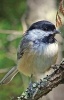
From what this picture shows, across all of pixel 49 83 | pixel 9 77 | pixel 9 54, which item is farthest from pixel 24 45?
pixel 9 54

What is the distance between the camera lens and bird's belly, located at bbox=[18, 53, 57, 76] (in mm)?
2287

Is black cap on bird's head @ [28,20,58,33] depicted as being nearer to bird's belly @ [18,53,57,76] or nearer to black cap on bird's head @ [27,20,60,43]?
black cap on bird's head @ [27,20,60,43]

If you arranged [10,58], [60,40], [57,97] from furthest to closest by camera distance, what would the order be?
1. [10,58]
2. [60,40]
3. [57,97]

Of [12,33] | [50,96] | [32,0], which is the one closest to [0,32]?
[12,33]

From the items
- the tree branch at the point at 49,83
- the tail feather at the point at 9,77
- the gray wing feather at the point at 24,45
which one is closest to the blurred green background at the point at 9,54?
the tail feather at the point at 9,77

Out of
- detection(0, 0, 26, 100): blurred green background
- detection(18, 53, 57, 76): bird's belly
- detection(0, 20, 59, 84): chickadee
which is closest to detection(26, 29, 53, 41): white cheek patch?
detection(0, 20, 59, 84): chickadee

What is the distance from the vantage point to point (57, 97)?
3.21m

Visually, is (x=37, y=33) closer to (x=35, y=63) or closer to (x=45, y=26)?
(x=45, y=26)

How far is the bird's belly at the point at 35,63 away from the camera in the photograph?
2287mm

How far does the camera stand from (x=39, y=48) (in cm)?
230

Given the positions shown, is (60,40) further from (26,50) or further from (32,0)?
(26,50)

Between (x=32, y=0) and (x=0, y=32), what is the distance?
438mm

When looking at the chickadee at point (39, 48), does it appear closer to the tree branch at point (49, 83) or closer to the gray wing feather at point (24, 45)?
the gray wing feather at point (24, 45)

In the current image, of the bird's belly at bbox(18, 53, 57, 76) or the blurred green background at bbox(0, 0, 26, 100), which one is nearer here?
the bird's belly at bbox(18, 53, 57, 76)
